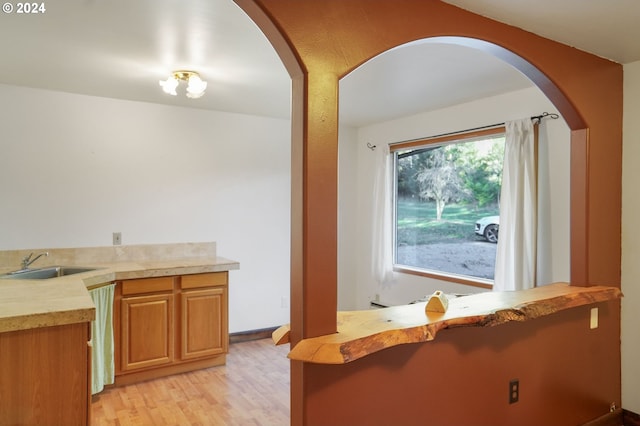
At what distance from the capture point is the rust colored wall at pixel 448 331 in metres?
1.57

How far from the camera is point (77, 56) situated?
2.69 m

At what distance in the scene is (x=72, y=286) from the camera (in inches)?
95.6

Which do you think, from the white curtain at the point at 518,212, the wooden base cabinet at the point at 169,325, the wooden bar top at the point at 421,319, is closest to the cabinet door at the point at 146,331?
the wooden base cabinet at the point at 169,325

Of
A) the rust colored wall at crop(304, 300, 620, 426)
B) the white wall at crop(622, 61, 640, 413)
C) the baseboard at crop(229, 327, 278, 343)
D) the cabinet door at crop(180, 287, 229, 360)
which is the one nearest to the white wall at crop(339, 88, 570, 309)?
the white wall at crop(622, 61, 640, 413)

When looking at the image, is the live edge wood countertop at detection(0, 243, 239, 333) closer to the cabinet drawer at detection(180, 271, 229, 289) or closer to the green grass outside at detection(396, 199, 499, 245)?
the cabinet drawer at detection(180, 271, 229, 289)

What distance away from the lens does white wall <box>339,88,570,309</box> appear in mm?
3139

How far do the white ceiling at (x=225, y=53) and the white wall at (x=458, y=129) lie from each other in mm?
189

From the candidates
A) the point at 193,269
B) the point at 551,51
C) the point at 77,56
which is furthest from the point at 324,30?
the point at 193,269

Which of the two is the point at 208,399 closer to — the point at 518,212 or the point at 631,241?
the point at 518,212

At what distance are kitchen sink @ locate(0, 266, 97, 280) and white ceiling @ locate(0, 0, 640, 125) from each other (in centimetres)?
147

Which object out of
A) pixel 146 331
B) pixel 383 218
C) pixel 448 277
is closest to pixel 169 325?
pixel 146 331

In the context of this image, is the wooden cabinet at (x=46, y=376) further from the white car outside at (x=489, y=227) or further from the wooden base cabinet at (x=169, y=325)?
the white car outside at (x=489, y=227)

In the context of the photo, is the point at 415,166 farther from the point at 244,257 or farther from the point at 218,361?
the point at 218,361

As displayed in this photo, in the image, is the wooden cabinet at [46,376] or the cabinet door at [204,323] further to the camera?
the cabinet door at [204,323]
